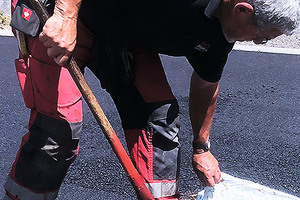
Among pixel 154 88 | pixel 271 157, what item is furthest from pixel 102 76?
pixel 271 157

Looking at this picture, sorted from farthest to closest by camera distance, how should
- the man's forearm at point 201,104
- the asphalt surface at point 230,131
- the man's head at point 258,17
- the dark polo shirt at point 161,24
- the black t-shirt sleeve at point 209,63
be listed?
the asphalt surface at point 230,131 < the man's forearm at point 201,104 < the black t-shirt sleeve at point 209,63 < the dark polo shirt at point 161,24 < the man's head at point 258,17

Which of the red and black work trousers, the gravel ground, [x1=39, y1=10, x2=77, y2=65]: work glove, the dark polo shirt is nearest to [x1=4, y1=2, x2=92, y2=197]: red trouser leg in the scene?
the red and black work trousers

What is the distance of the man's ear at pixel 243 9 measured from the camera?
1678 millimetres

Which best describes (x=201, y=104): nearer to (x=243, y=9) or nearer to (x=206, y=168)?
(x=206, y=168)

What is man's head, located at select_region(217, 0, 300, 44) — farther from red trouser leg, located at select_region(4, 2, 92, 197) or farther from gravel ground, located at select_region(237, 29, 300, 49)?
gravel ground, located at select_region(237, 29, 300, 49)

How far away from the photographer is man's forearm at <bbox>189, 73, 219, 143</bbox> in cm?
227

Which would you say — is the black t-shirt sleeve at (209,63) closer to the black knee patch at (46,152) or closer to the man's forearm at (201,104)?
the man's forearm at (201,104)

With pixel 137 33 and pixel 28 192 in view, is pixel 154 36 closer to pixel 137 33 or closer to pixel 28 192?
pixel 137 33

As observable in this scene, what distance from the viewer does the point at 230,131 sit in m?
3.67

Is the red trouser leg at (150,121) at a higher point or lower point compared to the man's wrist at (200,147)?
higher

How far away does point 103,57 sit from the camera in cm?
206

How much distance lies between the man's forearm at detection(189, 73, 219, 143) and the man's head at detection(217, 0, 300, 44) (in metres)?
0.47

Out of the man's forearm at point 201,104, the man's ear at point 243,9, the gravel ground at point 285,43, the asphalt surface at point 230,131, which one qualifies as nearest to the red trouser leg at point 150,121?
the man's forearm at point 201,104

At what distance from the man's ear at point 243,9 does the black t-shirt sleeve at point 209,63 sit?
1.39ft
